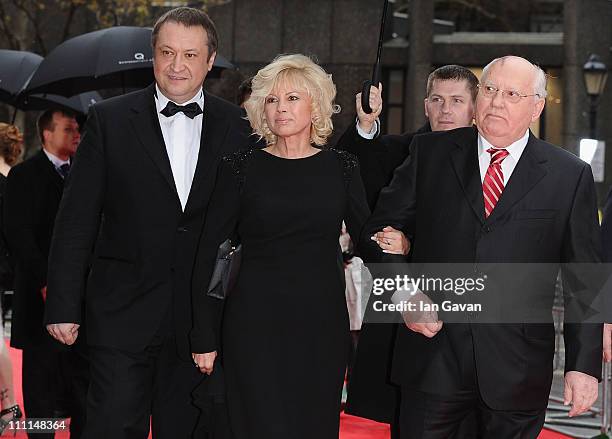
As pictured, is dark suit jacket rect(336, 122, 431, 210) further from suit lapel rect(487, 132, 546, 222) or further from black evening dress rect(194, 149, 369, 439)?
suit lapel rect(487, 132, 546, 222)

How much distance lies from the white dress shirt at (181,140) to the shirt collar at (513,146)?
4.78 feet

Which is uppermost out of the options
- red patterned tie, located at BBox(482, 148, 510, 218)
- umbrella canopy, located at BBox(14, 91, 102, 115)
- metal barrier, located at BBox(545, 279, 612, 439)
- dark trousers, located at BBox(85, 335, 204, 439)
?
umbrella canopy, located at BBox(14, 91, 102, 115)

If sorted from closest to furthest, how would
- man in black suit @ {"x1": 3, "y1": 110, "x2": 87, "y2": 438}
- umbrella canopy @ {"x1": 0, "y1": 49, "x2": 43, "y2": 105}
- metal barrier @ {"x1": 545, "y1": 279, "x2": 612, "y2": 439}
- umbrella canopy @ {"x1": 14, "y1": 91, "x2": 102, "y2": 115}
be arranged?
1. man in black suit @ {"x1": 3, "y1": 110, "x2": 87, "y2": 438}
2. metal barrier @ {"x1": 545, "y1": 279, "x2": 612, "y2": 439}
3. umbrella canopy @ {"x1": 14, "y1": 91, "x2": 102, "y2": 115}
4. umbrella canopy @ {"x1": 0, "y1": 49, "x2": 43, "y2": 105}

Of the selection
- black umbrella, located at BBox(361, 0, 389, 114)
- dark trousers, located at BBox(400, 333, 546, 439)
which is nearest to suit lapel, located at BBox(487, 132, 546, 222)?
dark trousers, located at BBox(400, 333, 546, 439)

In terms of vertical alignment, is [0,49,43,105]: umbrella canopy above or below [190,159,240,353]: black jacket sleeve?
above

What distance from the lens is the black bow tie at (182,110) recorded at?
5.55 m

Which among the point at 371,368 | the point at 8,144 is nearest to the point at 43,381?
the point at 8,144

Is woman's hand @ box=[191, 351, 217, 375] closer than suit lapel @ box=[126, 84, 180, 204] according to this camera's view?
Yes

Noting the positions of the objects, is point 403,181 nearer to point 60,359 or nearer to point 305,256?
point 305,256

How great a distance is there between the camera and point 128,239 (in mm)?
5414

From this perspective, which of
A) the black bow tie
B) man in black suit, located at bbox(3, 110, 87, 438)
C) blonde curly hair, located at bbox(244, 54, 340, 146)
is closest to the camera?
blonde curly hair, located at bbox(244, 54, 340, 146)

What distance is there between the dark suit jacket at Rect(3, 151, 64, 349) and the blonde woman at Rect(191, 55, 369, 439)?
2.61 metres

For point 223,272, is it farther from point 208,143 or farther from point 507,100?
point 507,100

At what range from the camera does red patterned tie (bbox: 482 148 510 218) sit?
4668 mm
